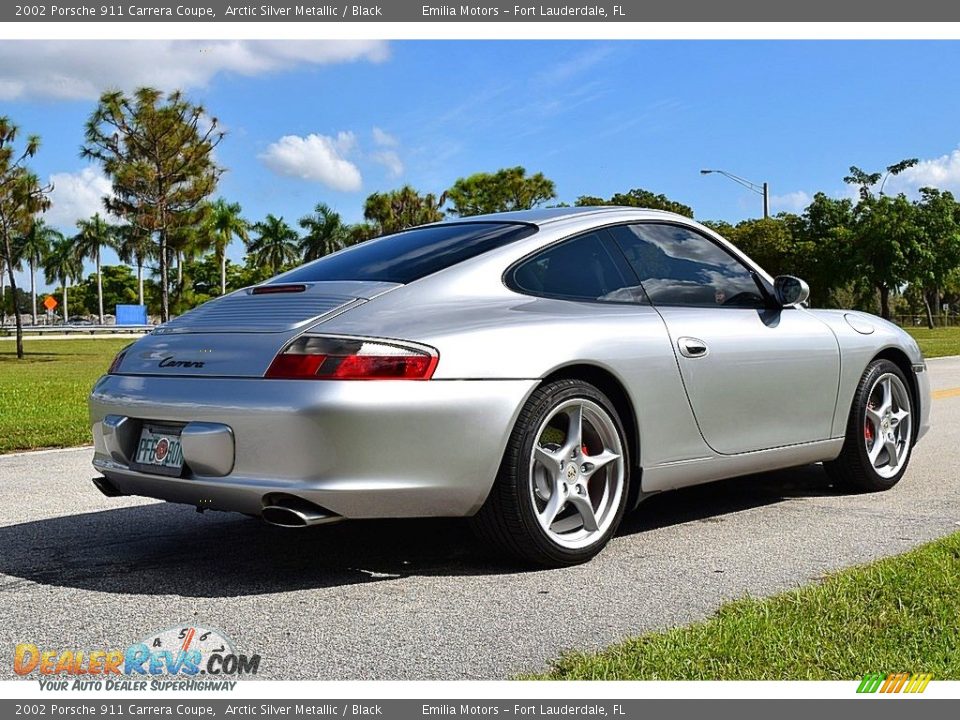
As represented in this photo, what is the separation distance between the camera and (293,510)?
13.1 ft

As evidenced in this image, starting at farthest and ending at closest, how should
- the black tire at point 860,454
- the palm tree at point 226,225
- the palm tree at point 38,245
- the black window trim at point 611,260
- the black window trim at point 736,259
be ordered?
the palm tree at point 38,245 < the palm tree at point 226,225 < the black tire at point 860,454 < the black window trim at point 736,259 < the black window trim at point 611,260

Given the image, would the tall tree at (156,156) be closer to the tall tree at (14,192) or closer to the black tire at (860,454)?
the tall tree at (14,192)

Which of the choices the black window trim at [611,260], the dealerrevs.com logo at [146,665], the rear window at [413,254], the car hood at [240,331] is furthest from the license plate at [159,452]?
the black window trim at [611,260]

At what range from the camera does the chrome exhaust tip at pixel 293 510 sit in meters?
3.99

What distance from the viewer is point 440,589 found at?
4.23 metres

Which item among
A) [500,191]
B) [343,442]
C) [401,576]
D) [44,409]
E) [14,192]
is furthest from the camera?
[500,191]

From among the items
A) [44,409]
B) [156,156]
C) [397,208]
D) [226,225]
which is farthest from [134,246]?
[44,409]

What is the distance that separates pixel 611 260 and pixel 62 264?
119 m

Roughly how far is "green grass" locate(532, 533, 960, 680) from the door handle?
126 centimetres

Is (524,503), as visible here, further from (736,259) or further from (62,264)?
(62,264)

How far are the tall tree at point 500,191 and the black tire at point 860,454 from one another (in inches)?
2373

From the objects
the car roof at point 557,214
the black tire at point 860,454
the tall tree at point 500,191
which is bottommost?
the black tire at point 860,454

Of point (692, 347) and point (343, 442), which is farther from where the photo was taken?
point (692, 347)

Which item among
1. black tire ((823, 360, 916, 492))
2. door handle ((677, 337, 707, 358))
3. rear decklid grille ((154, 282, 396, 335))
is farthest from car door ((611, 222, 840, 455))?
rear decklid grille ((154, 282, 396, 335))
